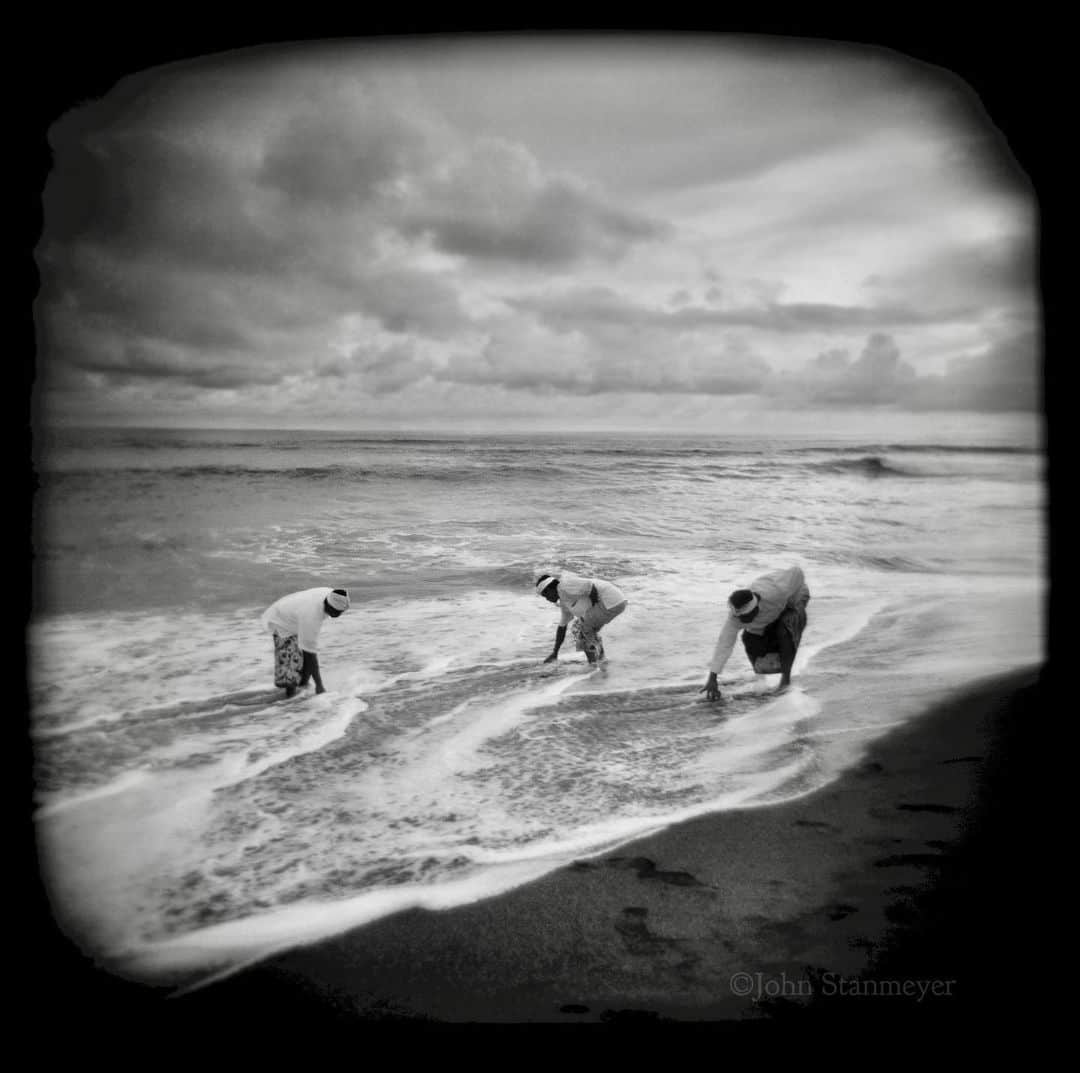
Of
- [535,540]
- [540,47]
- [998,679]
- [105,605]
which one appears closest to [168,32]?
[540,47]

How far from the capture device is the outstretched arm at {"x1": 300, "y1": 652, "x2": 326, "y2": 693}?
484 centimetres

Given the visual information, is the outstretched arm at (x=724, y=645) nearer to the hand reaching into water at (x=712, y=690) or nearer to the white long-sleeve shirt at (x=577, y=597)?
the hand reaching into water at (x=712, y=690)

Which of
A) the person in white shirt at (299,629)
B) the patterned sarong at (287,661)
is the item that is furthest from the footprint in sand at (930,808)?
the patterned sarong at (287,661)

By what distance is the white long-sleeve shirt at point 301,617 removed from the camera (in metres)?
4.79

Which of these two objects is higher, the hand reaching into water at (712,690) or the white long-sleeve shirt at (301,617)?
the white long-sleeve shirt at (301,617)

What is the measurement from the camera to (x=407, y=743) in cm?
430

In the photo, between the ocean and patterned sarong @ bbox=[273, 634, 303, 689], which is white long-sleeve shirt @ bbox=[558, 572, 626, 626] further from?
patterned sarong @ bbox=[273, 634, 303, 689]

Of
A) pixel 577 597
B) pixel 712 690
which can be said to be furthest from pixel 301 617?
pixel 712 690

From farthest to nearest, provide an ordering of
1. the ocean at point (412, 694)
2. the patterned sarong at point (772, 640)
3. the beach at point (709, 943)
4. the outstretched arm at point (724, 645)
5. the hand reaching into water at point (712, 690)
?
the patterned sarong at point (772, 640)
the hand reaching into water at point (712, 690)
the outstretched arm at point (724, 645)
the ocean at point (412, 694)
the beach at point (709, 943)

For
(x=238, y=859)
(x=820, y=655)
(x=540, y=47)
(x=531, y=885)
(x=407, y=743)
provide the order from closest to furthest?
1. (x=540, y=47)
2. (x=531, y=885)
3. (x=238, y=859)
4. (x=407, y=743)
5. (x=820, y=655)

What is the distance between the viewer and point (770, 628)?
16.6 feet

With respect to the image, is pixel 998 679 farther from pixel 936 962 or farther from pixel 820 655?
pixel 936 962

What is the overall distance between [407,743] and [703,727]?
1.76 metres

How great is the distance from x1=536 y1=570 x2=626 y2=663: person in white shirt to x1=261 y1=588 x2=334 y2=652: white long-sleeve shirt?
1.67m
